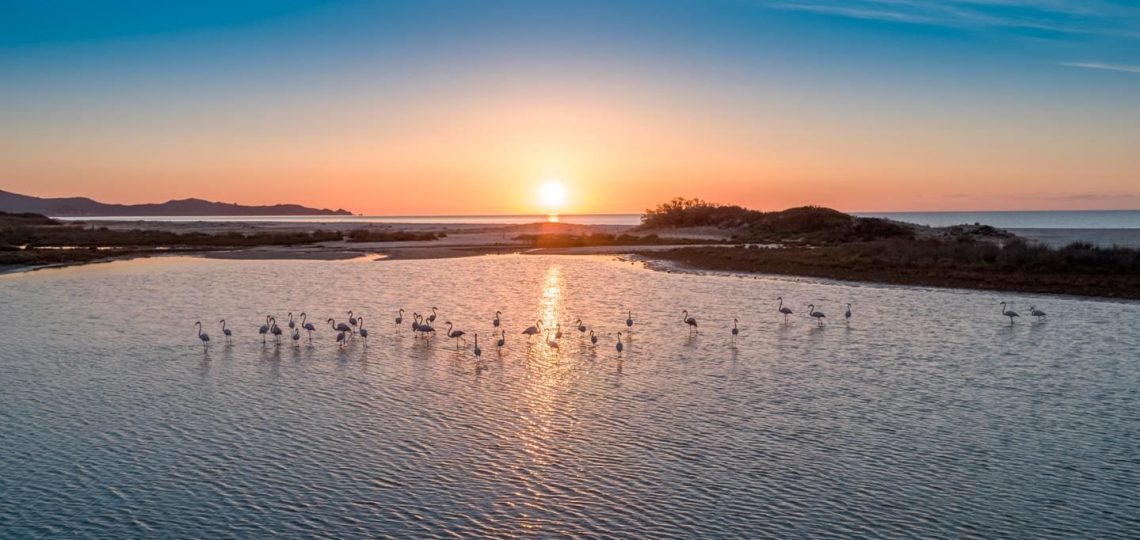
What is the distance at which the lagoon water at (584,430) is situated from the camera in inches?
382

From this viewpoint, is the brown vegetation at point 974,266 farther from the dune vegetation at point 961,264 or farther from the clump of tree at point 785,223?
the clump of tree at point 785,223

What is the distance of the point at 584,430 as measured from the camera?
13.1 metres

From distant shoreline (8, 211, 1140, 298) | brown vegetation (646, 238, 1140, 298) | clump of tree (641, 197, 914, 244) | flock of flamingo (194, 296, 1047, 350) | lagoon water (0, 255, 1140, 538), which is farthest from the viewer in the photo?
clump of tree (641, 197, 914, 244)

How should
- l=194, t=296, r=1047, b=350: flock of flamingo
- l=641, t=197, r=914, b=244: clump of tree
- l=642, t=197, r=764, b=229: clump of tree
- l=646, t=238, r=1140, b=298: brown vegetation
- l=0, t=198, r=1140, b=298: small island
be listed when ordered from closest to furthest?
1. l=194, t=296, r=1047, b=350: flock of flamingo
2. l=646, t=238, r=1140, b=298: brown vegetation
3. l=0, t=198, r=1140, b=298: small island
4. l=641, t=197, r=914, b=244: clump of tree
5. l=642, t=197, r=764, b=229: clump of tree

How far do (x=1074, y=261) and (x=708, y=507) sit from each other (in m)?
30.7

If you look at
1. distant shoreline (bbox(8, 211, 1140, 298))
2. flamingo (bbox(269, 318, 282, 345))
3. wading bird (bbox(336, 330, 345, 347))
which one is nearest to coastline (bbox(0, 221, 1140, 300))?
distant shoreline (bbox(8, 211, 1140, 298))

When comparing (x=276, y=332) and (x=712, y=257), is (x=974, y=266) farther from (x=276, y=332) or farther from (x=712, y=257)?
(x=276, y=332)

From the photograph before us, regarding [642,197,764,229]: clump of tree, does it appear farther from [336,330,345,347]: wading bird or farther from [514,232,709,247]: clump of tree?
[336,330,345,347]: wading bird

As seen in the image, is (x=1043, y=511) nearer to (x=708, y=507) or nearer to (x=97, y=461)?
(x=708, y=507)

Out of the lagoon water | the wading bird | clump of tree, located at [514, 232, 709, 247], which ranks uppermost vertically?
clump of tree, located at [514, 232, 709, 247]

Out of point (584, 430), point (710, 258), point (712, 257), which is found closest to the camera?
point (584, 430)

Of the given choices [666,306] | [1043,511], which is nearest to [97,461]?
[1043,511]

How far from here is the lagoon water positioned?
9695mm

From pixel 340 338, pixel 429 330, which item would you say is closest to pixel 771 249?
pixel 429 330
